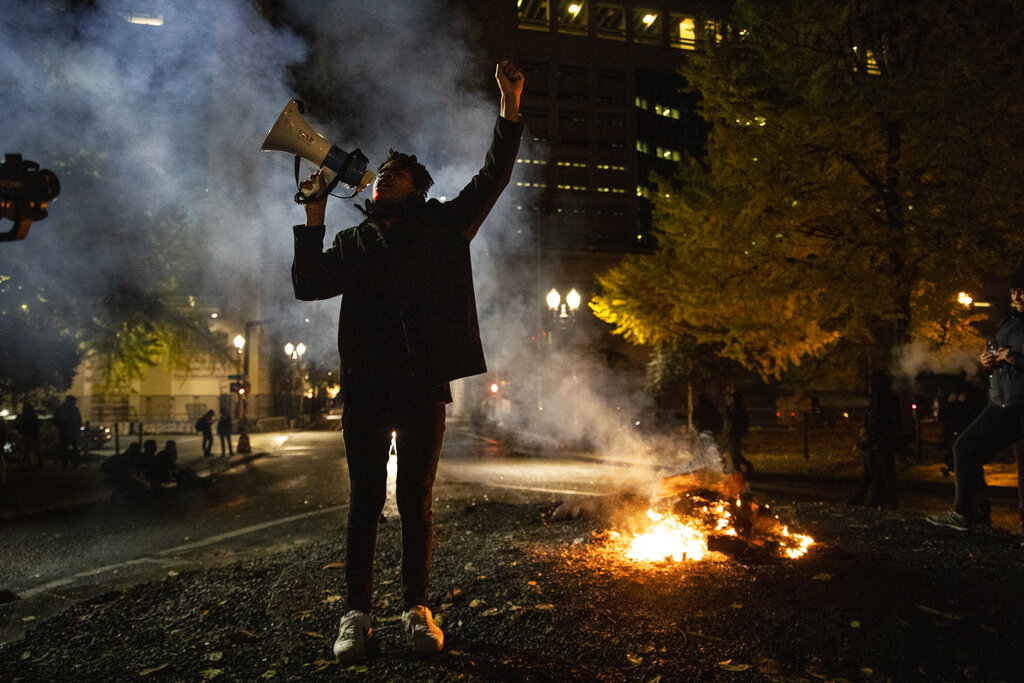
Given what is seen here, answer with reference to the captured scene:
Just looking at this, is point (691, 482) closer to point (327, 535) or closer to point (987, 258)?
point (327, 535)

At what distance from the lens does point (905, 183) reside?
980 centimetres

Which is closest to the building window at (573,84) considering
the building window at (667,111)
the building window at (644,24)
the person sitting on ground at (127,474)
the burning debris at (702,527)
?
the building window at (667,111)

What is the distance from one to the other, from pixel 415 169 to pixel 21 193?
436cm

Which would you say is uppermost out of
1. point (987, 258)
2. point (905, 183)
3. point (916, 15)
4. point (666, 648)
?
point (916, 15)

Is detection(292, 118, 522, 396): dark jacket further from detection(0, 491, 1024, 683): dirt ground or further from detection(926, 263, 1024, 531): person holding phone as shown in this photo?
detection(926, 263, 1024, 531): person holding phone

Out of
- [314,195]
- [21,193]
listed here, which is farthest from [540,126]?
[314,195]

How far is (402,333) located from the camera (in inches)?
98.5

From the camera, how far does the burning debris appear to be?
150 inches

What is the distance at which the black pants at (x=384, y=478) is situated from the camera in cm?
247

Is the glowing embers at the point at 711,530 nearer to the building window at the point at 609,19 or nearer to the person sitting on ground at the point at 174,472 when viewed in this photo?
the person sitting on ground at the point at 174,472

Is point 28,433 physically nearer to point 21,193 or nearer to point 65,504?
point 65,504

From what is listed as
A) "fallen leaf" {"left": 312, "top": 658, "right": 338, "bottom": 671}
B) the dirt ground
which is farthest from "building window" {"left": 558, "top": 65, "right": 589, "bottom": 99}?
"fallen leaf" {"left": 312, "top": 658, "right": 338, "bottom": 671}

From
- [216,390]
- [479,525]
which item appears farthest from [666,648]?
[216,390]

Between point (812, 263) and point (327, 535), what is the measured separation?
860 centimetres
